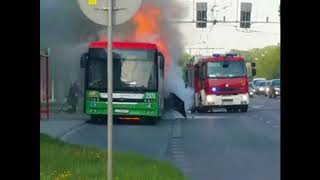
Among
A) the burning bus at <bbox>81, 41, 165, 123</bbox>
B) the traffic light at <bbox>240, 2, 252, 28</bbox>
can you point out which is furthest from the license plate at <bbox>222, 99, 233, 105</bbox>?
the burning bus at <bbox>81, 41, 165, 123</bbox>

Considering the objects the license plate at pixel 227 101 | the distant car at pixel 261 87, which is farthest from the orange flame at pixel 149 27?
the distant car at pixel 261 87

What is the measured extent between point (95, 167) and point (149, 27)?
1638 centimetres

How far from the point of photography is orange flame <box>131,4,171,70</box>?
2654cm

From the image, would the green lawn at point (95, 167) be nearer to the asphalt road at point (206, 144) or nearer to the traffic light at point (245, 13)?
the asphalt road at point (206, 144)

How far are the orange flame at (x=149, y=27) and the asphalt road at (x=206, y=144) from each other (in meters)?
2.97

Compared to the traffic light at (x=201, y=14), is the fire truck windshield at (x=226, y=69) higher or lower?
lower

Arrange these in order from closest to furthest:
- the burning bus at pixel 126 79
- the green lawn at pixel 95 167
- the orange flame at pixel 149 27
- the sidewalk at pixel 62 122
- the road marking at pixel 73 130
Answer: the green lawn at pixel 95 167 < the road marking at pixel 73 130 < the sidewalk at pixel 62 122 < the burning bus at pixel 126 79 < the orange flame at pixel 149 27

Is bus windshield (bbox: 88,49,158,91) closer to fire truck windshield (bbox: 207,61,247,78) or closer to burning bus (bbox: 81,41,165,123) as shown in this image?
burning bus (bbox: 81,41,165,123)

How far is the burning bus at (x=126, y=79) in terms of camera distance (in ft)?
79.9

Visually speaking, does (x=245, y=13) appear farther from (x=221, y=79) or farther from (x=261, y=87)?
(x=261, y=87)

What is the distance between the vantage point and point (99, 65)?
2450 centimetres

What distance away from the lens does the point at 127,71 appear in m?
24.3
